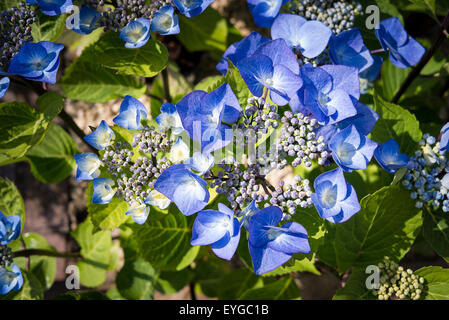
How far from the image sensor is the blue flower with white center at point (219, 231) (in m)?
0.79

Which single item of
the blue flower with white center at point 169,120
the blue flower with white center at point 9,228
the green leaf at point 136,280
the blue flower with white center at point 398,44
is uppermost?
the blue flower with white center at point 398,44

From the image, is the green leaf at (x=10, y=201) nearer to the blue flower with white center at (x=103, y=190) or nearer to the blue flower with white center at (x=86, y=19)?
the blue flower with white center at (x=103, y=190)

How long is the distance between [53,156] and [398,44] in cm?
122

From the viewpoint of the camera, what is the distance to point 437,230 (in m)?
1.08

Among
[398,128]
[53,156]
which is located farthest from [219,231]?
[53,156]

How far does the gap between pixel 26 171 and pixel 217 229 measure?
1.41 m

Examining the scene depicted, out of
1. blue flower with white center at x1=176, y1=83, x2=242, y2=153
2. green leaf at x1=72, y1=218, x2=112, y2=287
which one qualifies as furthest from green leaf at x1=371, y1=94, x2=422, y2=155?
green leaf at x1=72, y1=218, x2=112, y2=287

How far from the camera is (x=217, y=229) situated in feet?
2.73

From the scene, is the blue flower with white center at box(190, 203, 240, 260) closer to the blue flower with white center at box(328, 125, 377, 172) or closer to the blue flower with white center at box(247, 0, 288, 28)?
the blue flower with white center at box(328, 125, 377, 172)

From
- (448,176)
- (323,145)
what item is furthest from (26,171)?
(448,176)

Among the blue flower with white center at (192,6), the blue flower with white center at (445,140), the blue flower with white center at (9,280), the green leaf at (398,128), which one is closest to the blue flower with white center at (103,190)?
the blue flower with white center at (9,280)

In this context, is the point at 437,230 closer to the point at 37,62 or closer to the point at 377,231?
the point at 377,231

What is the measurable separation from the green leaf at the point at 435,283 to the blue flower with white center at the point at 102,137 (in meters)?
0.90

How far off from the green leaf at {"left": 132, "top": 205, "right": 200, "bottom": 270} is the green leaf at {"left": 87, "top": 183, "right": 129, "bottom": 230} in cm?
15
